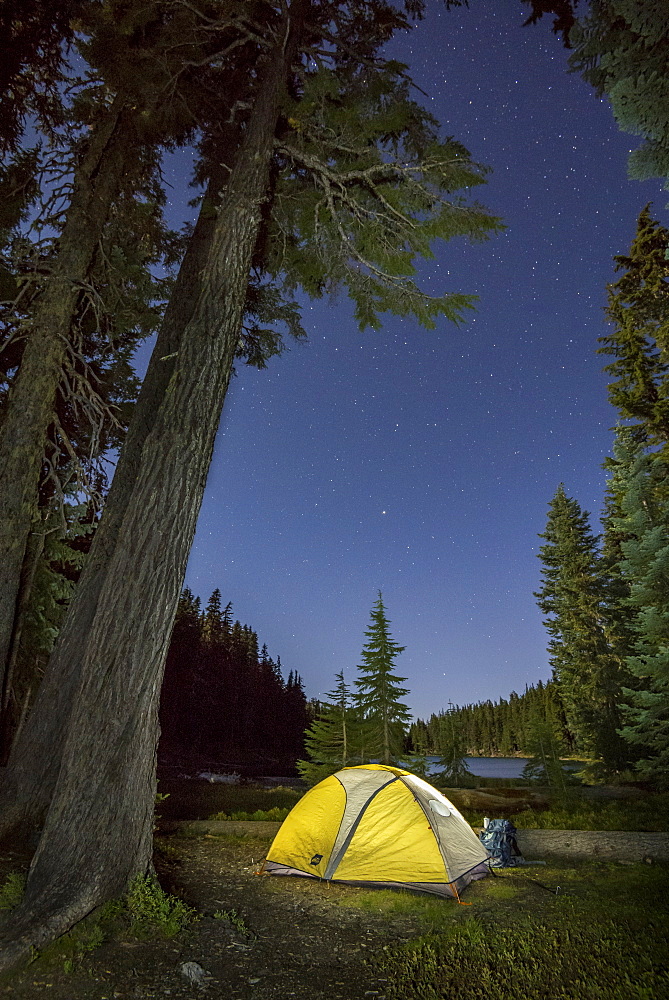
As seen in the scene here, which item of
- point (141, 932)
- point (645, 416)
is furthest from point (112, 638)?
point (645, 416)

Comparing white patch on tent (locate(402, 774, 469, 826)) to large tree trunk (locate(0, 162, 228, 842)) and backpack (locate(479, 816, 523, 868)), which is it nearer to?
backpack (locate(479, 816, 523, 868))

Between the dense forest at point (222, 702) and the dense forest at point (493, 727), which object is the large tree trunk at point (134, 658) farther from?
the dense forest at point (493, 727)

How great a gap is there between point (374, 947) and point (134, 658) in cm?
342

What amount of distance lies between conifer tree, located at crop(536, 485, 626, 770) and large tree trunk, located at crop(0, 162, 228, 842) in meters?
23.0

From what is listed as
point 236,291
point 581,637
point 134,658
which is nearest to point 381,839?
point 134,658

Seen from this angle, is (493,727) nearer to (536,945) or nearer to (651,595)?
(651,595)

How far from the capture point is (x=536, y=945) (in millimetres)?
4312

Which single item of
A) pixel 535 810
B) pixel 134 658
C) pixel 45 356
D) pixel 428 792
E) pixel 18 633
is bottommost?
pixel 535 810

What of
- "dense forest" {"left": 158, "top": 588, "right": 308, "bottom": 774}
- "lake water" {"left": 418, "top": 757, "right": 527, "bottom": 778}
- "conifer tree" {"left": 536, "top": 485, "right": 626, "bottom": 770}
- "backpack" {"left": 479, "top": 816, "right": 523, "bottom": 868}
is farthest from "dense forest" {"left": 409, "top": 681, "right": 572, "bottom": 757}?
"backpack" {"left": 479, "top": 816, "right": 523, "bottom": 868}

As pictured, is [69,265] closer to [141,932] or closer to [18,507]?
[18,507]

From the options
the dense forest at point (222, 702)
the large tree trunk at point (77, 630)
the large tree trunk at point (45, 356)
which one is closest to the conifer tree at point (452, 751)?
the large tree trunk at point (77, 630)

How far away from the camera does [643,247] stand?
15398mm

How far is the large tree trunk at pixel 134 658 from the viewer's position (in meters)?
4.05

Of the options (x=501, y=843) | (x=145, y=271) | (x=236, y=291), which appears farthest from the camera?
(x=145, y=271)
